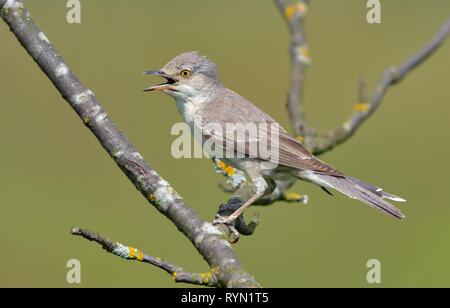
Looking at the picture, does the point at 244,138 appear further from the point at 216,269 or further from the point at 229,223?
the point at 216,269

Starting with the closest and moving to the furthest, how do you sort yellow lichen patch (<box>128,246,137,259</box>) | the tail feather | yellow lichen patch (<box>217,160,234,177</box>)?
yellow lichen patch (<box>128,246,137,259</box>), the tail feather, yellow lichen patch (<box>217,160,234,177</box>)

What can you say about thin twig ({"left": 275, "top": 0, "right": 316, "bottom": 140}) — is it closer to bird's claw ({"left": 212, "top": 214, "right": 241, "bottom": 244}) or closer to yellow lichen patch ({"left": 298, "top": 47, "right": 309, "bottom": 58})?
yellow lichen patch ({"left": 298, "top": 47, "right": 309, "bottom": 58})

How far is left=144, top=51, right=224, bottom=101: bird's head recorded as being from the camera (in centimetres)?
360

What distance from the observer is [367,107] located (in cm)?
440

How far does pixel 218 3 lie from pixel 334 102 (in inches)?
100

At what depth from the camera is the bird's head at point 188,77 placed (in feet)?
11.8

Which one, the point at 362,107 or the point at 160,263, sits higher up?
the point at 362,107

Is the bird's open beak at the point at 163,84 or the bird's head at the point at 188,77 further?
the bird's head at the point at 188,77

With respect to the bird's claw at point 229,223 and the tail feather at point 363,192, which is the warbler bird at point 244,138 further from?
the bird's claw at point 229,223

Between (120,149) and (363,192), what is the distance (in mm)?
1561

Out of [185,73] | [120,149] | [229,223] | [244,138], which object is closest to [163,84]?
[185,73]

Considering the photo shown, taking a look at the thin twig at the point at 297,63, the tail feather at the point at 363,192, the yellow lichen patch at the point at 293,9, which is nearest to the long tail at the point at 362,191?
the tail feather at the point at 363,192

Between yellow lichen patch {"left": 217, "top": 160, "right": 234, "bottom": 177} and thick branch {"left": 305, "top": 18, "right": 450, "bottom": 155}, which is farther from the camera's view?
thick branch {"left": 305, "top": 18, "right": 450, "bottom": 155}

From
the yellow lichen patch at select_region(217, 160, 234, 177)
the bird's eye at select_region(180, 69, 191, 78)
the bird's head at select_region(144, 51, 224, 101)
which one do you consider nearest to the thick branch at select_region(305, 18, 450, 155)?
the yellow lichen patch at select_region(217, 160, 234, 177)
